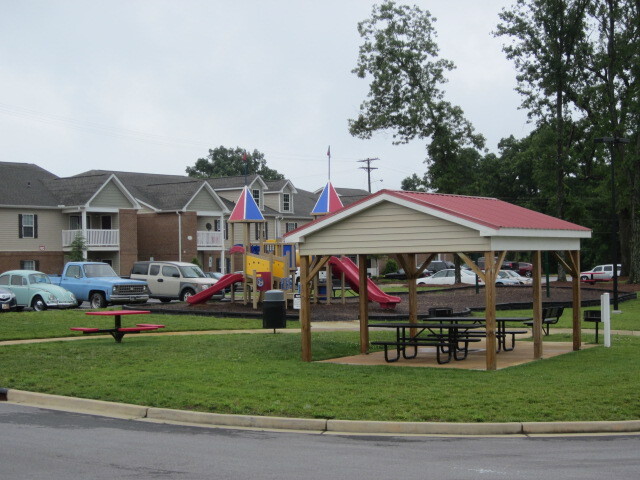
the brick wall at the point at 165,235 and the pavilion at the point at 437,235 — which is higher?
the brick wall at the point at 165,235

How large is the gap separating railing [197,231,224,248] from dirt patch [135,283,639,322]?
23.0 metres

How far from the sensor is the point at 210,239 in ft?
198

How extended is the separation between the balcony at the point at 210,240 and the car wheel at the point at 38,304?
26.1 m

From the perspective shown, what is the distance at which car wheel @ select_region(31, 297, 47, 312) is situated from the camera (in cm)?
3319

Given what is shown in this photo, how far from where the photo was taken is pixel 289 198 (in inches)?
2805

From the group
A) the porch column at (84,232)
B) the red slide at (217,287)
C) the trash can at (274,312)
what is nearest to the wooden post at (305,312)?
the trash can at (274,312)

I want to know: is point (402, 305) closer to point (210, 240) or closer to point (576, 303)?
point (576, 303)

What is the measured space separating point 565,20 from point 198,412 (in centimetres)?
3976

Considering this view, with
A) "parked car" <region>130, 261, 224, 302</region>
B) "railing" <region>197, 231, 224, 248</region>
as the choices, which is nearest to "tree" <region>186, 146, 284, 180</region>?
"railing" <region>197, 231, 224, 248</region>

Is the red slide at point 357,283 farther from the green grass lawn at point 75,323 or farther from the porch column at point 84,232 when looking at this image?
the porch column at point 84,232

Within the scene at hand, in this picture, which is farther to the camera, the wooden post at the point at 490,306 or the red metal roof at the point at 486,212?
the red metal roof at the point at 486,212

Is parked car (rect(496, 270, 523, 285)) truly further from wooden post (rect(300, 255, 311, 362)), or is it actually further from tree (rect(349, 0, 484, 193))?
wooden post (rect(300, 255, 311, 362))

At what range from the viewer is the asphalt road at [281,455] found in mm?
8984

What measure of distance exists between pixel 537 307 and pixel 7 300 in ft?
69.4
